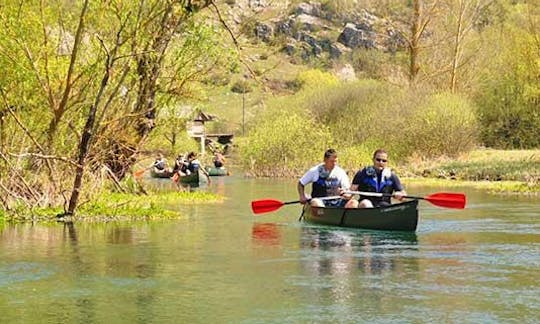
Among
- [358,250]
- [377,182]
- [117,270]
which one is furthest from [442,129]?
[117,270]

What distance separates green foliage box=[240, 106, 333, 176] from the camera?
159 feet

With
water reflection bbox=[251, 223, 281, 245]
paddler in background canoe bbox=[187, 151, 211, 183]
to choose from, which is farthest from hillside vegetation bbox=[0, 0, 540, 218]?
water reflection bbox=[251, 223, 281, 245]

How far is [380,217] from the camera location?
20141mm

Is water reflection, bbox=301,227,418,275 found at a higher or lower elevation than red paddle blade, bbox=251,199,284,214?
lower

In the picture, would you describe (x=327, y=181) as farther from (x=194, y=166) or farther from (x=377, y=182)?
(x=194, y=166)

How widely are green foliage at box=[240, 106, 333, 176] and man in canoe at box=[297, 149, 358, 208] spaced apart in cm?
2549

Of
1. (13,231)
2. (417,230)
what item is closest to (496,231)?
(417,230)

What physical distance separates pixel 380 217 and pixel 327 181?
86.7 inches

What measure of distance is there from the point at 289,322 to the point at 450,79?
49.3 metres

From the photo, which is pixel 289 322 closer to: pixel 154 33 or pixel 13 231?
pixel 13 231

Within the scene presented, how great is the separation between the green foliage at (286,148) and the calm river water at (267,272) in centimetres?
2474

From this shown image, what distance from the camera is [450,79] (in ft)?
195

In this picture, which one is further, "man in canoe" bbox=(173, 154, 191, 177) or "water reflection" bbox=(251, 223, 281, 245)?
"man in canoe" bbox=(173, 154, 191, 177)

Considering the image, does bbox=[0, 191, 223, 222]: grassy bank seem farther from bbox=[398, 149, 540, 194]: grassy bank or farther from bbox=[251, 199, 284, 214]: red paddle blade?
bbox=[398, 149, 540, 194]: grassy bank
